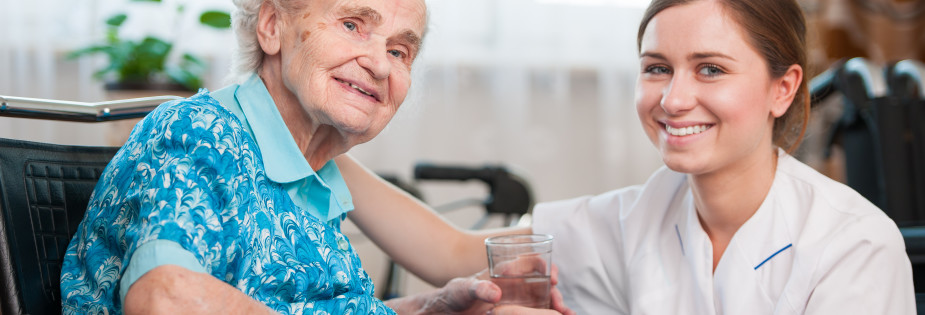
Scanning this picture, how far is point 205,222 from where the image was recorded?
844 millimetres

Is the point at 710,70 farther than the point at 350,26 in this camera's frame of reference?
Yes

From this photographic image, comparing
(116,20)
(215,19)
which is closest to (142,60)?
(116,20)

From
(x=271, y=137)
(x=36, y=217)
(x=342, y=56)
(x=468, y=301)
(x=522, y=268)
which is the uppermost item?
(x=342, y=56)

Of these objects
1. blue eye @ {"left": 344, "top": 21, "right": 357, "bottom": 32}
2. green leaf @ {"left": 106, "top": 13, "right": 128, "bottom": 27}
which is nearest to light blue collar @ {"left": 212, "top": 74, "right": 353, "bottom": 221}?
blue eye @ {"left": 344, "top": 21, "right": 357, "bottom": 32}

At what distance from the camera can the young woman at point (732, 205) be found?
3.94ft

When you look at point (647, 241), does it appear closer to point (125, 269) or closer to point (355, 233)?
point (125, 269)

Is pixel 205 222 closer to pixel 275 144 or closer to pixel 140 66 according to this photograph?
pixel 275 144

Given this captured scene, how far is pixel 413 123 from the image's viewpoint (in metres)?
3.11

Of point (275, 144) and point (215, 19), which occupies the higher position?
point (215, 19)

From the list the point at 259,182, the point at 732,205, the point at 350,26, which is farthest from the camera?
the point at 732,205

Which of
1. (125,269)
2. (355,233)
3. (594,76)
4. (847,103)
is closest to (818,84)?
(847,103)

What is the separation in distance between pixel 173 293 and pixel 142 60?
6.32ft

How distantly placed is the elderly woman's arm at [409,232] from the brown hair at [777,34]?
53 cm

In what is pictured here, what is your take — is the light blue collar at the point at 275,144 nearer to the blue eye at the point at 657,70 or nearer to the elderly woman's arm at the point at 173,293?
the elderly woman's arm at the point at 173,293
